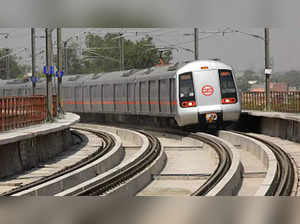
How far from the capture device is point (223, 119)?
2281cm

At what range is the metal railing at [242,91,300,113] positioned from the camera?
25859 millimetres

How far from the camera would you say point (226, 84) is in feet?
73.5

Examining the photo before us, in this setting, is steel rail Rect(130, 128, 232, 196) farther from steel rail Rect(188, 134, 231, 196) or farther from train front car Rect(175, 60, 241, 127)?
train front car Rect(175, 60, 241, 127)

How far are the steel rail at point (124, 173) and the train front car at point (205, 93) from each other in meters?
2.79

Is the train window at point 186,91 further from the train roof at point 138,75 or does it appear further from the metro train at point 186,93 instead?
the train roof at point 138,75

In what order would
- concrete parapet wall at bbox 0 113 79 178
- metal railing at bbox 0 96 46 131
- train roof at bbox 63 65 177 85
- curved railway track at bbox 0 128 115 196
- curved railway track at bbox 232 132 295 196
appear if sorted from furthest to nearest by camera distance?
train roof at bbox 63 65 177 85
metal railing at bbox 0 96 46 131
concrete parapet wall at bbox 0 113 79 178
curved railway track at bbox 0 128 115 196
curved railway track at bbox 232 132 295 196

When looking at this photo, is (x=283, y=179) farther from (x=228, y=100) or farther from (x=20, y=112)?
(x=228, y=100)

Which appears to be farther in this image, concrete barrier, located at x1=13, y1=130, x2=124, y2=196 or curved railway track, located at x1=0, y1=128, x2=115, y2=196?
curved railway track, located at x1=0, y1=128, x2=115, y2=196

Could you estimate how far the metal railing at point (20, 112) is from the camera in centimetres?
1470

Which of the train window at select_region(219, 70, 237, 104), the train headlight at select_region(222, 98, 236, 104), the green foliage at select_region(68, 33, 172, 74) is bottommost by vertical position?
the train headlight at select_region(222, 98, 236, 104)

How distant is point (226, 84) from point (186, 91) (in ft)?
4.96

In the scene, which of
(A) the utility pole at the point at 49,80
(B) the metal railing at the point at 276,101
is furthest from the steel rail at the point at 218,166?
(A) the utility pole at the point at 49,80

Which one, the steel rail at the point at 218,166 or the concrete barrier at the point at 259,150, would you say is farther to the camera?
the concrete barrier at the point at 259,150

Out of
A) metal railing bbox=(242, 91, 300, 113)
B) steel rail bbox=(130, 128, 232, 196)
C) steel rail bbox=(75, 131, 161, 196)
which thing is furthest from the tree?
steel rail bbox=(75, 131, 161, 196)
